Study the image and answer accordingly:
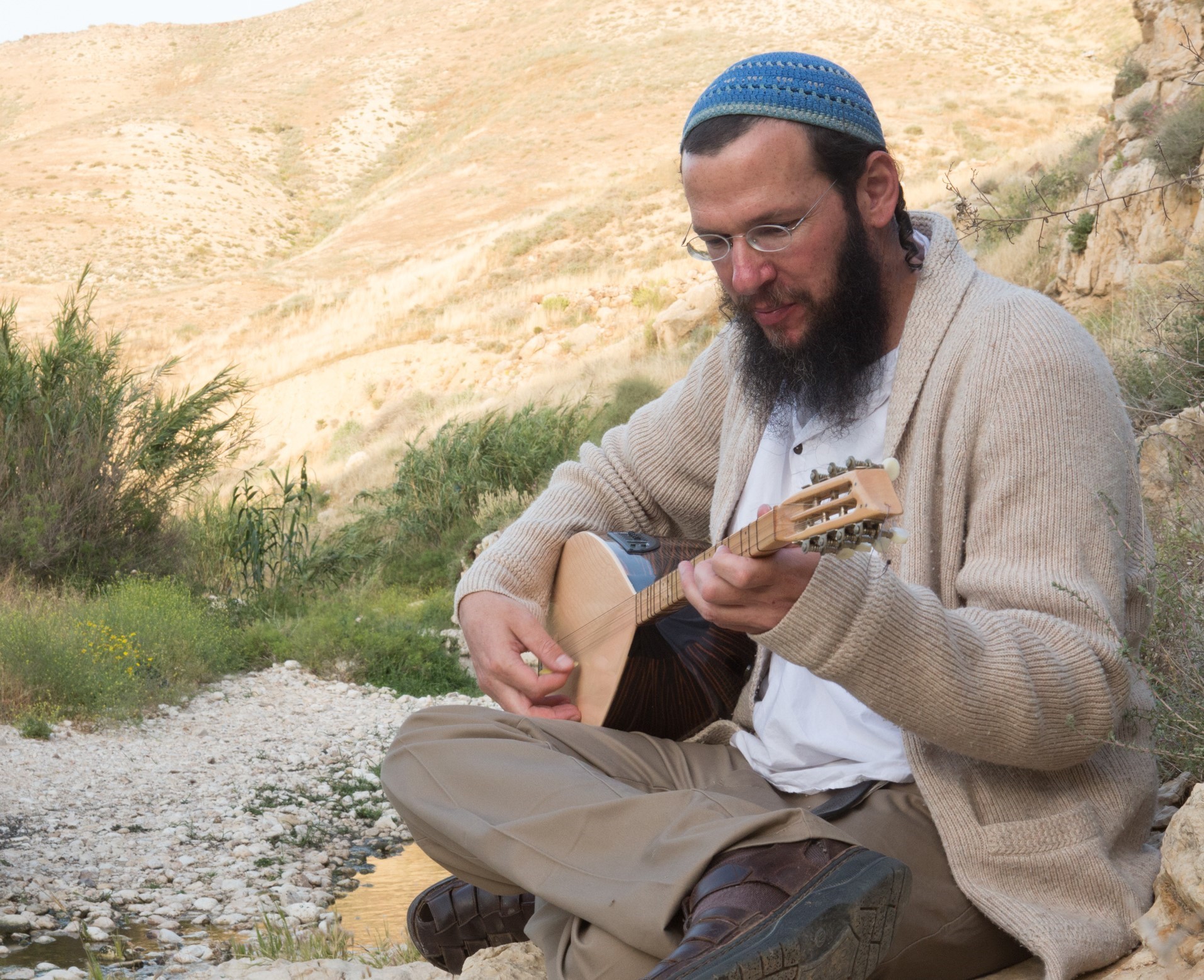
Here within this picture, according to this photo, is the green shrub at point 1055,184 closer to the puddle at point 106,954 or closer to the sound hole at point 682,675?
the sound hole at point 682,675

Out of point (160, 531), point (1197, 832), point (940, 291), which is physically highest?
point (940, 291)

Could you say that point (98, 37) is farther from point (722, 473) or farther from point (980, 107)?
point (722, 473)

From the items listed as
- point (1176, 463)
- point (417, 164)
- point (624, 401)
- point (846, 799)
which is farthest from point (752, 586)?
point (417, 164)

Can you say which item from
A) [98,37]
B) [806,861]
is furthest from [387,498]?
[98,37]

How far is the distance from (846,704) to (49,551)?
8.22 m

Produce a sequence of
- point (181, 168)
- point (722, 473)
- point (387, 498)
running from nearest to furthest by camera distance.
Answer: point (722, 473), point (387, 498), point (181, 168)

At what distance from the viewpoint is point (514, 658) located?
2553 millimetres

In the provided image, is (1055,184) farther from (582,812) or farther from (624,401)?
(582,812)

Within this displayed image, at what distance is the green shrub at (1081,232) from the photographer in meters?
9.10

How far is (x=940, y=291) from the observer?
6.82 ft

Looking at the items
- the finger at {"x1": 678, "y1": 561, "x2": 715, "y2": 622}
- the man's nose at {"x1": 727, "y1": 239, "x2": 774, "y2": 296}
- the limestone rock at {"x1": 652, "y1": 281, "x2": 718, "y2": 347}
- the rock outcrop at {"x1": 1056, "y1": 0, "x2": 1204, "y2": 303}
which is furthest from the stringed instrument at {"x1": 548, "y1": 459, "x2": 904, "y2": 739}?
the limestone rock at {"x1": 652, "y1": 281, "x2": 718, "y2": 347}

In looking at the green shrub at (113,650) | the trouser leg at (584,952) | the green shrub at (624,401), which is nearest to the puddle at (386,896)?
the trouser leg at (584,952)

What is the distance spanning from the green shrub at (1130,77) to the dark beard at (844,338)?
399 inches

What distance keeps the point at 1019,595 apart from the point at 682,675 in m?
0.87
